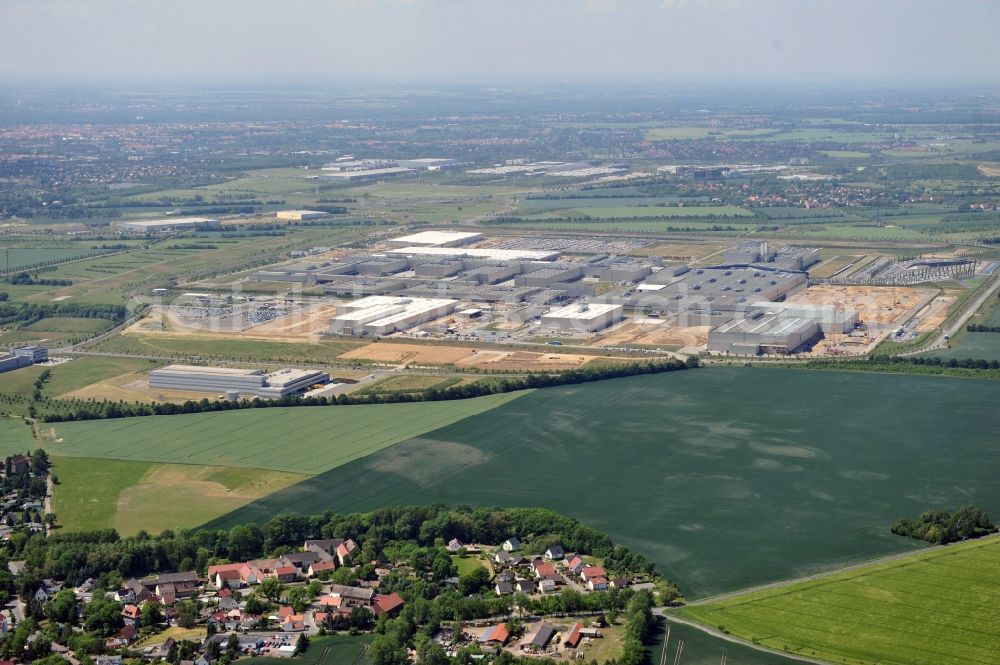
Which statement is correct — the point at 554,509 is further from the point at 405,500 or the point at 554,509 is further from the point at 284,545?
the point at 284,545

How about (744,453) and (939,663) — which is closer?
(939,663)

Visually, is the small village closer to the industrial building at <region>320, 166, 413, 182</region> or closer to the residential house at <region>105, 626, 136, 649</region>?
the residential house at <region>105, 626, 136, 649</region>

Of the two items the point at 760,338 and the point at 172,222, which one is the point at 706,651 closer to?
the point at 760,338

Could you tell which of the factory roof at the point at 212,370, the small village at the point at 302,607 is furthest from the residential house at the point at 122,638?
the factory roof at the point at 212,370

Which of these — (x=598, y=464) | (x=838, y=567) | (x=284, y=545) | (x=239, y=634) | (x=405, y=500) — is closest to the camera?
(x=239, y=634)

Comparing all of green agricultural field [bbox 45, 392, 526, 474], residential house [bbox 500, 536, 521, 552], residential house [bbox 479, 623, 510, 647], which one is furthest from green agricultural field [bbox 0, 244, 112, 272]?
residential house [bbox 479, 623, 510, 647]

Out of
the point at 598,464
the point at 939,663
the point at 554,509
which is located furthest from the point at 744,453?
the point at 939,663
